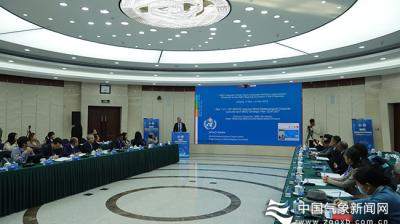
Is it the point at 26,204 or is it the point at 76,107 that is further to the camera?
the point at 76,107

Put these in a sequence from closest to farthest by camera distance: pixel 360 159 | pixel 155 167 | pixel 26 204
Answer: pixel 360 159, pixel 26 204, pixel 155 167

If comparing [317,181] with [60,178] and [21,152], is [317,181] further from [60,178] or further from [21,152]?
[21,152]

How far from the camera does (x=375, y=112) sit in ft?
36.5

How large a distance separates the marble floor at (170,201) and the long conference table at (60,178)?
0.48 feet

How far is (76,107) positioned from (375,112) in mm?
12115

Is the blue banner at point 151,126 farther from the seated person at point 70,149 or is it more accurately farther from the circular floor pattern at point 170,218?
the circular floor pattern at point 170,218

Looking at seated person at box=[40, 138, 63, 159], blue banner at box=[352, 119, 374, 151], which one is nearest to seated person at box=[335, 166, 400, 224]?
seated person at box=[40, 138, 63, 159]

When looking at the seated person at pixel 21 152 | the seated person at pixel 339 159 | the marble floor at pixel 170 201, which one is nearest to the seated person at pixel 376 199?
the marble floor at pixel 170 201

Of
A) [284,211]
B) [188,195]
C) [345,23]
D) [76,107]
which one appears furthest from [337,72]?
[76,107]

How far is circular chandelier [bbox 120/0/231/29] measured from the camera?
547 centimetres

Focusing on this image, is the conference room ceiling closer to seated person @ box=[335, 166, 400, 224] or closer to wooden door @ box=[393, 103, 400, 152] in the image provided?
wooden door @ box=[393, 103, 400, 152]

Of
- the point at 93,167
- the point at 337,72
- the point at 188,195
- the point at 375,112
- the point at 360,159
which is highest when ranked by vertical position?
the point at 337,72

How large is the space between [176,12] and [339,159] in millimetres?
4111

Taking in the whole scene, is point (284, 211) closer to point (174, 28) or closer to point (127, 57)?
point (174, 28)
